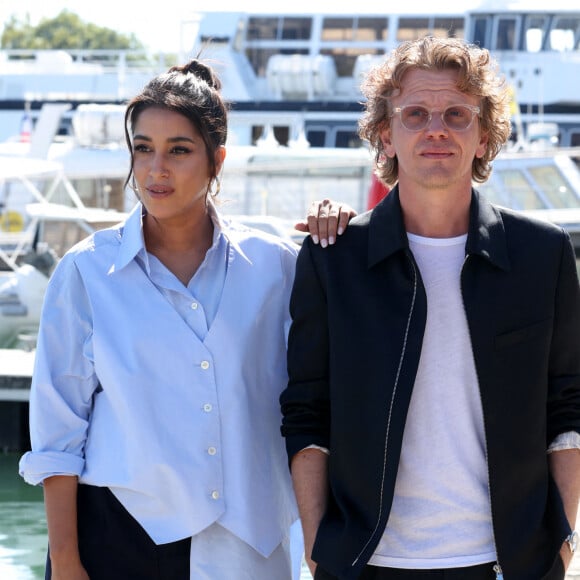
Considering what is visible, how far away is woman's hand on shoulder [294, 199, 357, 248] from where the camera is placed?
2.63 metres

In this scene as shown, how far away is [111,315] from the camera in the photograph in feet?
8.60

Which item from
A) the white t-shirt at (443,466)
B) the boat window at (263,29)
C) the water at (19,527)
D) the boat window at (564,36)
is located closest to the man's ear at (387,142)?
the white t-shirt at (443,466)

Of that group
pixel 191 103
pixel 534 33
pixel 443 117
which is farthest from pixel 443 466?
pixel 534 33

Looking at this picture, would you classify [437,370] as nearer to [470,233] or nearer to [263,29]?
[470,233]

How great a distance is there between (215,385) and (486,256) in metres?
0.67

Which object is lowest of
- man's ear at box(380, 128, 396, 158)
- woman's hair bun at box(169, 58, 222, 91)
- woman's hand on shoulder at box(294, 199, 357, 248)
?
woman's hand on shoulder at box(294, 199, 357, 248)

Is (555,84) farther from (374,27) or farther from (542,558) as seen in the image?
(542,558)

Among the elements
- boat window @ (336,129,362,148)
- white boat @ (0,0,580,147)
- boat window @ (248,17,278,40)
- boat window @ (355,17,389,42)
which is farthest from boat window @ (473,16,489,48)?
boat window @ (248,17,278,40)

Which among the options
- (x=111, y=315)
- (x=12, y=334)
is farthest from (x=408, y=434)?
(x=12, y=334)

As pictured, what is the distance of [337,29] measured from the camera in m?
29.4

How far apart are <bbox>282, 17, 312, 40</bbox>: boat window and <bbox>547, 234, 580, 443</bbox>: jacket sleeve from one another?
27.9 metres

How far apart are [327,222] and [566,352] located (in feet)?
2.02

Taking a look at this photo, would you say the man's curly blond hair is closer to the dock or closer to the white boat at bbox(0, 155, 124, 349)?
the dock

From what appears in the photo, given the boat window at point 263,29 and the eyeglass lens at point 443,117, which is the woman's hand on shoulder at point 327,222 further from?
the boat window at point 263,29
